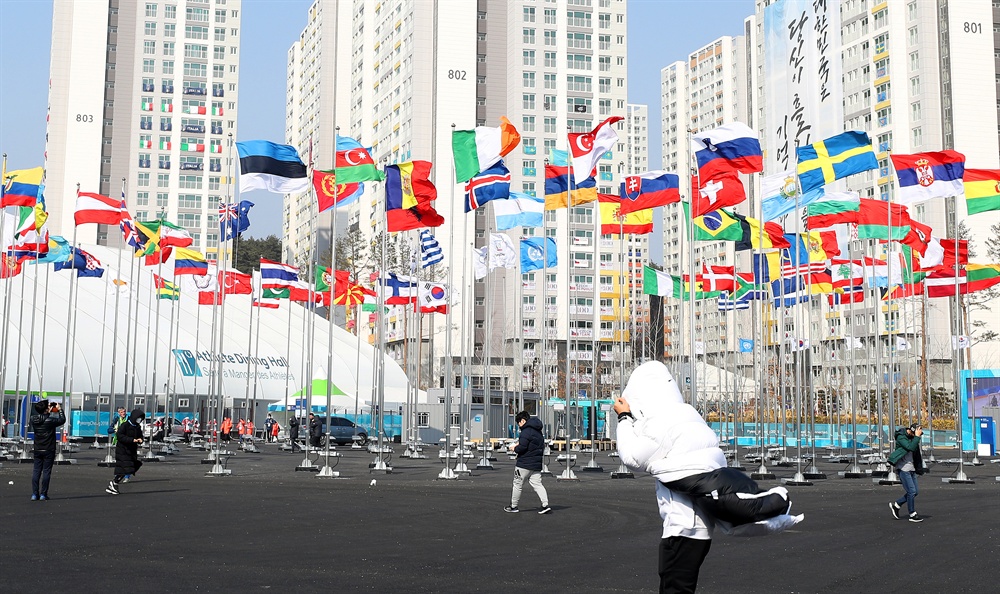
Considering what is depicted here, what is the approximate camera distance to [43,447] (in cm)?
2116

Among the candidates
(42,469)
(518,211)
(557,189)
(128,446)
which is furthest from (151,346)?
(42,469)

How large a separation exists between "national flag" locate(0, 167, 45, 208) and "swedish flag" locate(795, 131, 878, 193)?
2575cm

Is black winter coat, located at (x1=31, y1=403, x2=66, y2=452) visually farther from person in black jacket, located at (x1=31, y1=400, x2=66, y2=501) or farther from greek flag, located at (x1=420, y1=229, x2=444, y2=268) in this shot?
greek flag, located at (x1=420, y1=229, x2=444, y2=268)

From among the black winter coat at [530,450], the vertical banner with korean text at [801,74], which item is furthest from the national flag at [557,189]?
the vertical banner with korean text at [801,74]

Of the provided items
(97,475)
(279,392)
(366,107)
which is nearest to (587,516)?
(97,475)

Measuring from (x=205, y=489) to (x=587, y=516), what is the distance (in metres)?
10.3

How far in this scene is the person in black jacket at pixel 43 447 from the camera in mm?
21125

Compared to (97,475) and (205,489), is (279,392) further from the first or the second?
(205,489)

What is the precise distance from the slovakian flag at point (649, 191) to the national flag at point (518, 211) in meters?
2.93

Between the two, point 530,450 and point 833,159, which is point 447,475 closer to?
point 530,450

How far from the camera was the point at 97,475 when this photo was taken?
3125cm

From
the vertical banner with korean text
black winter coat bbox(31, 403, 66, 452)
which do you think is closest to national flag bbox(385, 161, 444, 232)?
black winter coat bbox(31, 403, 66, 452)

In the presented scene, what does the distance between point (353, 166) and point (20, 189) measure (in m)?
13.4

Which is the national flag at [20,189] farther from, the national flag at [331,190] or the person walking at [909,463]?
the person walking at [909,463]
